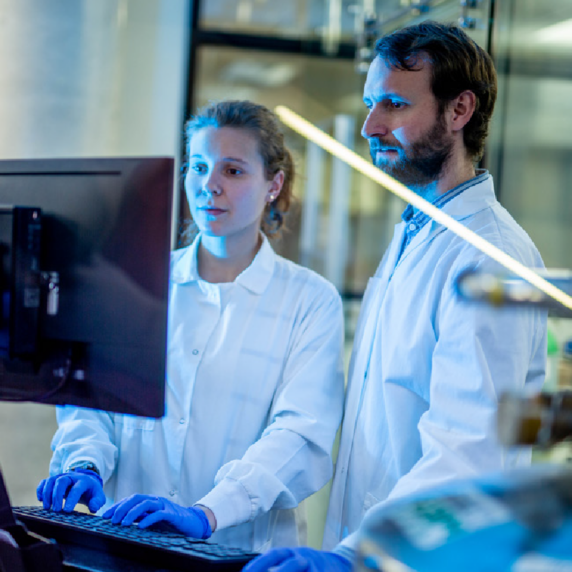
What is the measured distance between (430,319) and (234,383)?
0.48m

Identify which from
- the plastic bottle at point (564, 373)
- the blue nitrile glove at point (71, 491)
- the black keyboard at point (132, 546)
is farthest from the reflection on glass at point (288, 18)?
the black keyboard at point (132, 546)

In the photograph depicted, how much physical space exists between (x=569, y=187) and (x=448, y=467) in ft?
4.82

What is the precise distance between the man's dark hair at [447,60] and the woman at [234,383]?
0.42m

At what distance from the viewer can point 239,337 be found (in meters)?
1.53

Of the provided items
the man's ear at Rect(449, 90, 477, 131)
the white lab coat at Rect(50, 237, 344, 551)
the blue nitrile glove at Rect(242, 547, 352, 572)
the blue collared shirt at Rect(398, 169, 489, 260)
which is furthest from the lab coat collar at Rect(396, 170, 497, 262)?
the blue nitrile glove at Rect(242, 547, 352, 572)

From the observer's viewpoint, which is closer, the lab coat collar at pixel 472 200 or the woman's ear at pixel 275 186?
the lab coat collar at pixel 472 200

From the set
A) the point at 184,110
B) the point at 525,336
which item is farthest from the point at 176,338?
the point at 184,110

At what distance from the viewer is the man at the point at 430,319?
107cm

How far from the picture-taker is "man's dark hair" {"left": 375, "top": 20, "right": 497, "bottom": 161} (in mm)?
1325

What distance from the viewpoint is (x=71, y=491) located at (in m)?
1.21

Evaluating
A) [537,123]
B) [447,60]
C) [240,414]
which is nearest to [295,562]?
[240,414]

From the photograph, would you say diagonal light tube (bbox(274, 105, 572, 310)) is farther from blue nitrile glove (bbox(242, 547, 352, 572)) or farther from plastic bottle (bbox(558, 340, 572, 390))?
plastic bottle (bbox(558, 340, 572, 390))

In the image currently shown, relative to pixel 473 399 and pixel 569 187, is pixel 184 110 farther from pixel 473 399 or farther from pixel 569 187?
pixel 473 399

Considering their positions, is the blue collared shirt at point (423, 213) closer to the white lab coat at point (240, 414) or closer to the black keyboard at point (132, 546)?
the white lab coat at point (240, 414)
